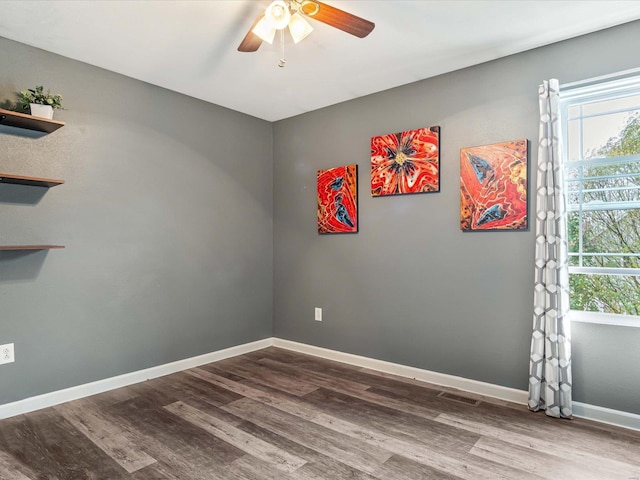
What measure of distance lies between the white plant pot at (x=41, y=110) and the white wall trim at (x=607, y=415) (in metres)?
3.65

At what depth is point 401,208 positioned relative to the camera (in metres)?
3.23

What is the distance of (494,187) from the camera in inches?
108

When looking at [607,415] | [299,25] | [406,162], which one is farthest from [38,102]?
[607,415]

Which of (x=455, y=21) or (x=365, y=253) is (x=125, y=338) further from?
(x=455, y=21)

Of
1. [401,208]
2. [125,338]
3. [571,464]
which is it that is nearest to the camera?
[571,464]

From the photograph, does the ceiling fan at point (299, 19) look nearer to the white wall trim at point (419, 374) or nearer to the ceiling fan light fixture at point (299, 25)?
the ceiling fan light fixture at point (299, 25)

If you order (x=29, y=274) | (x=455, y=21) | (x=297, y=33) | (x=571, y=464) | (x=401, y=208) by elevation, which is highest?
(x=455, y=21)

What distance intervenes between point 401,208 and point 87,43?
96.1 inches

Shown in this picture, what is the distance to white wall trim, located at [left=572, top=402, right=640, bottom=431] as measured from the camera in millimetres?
2270

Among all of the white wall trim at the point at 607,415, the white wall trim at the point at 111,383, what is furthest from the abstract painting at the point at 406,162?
the white wall trim at the point at 111,383

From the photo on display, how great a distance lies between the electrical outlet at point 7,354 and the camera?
95.7 inches

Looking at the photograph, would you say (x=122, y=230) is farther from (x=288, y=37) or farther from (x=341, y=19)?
(x=341, y=19)

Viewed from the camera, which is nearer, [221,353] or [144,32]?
[144,32]

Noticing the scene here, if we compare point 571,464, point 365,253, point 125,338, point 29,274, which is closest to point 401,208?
point 365,253
